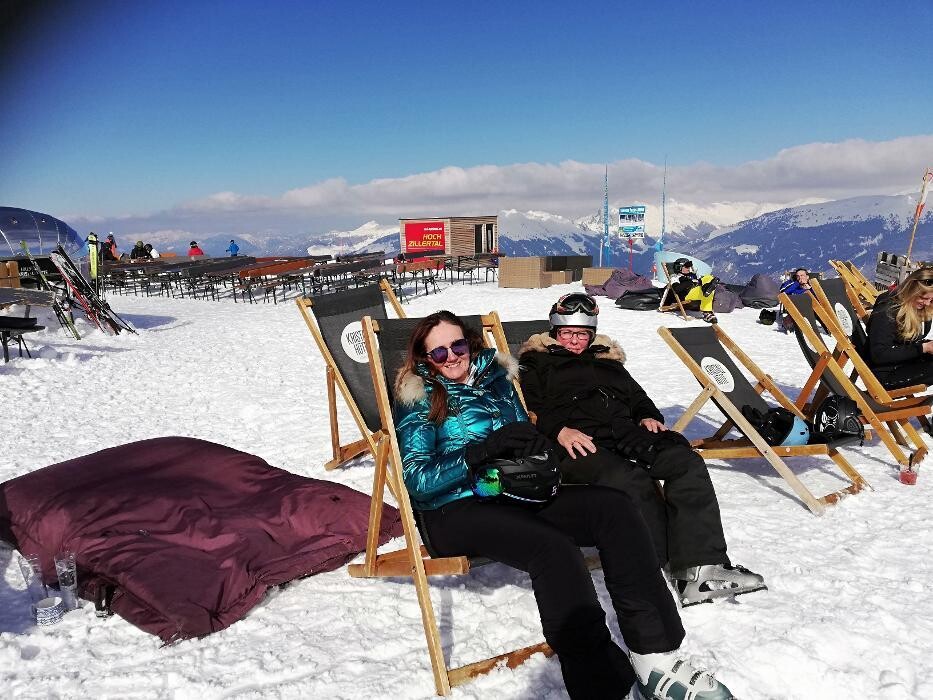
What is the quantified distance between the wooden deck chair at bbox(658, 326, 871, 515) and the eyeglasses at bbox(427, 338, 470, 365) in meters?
1.55

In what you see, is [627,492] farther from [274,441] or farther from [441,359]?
[274,441]

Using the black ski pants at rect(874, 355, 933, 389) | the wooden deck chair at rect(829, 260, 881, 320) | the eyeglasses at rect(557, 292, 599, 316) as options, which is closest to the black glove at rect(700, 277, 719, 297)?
the wooden deck chair at rect(829, 260, 881, 320)

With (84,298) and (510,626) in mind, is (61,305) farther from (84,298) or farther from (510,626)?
(510,626)

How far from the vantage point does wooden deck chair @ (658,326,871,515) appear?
3594mm

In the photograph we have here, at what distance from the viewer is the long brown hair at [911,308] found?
4383 millimetres

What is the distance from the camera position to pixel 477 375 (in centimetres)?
286

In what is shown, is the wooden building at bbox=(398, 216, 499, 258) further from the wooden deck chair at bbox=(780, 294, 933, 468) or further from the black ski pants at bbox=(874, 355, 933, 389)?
the black ski pants at bbox=(874, 355, 933, 389)

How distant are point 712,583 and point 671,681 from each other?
74 centimetres

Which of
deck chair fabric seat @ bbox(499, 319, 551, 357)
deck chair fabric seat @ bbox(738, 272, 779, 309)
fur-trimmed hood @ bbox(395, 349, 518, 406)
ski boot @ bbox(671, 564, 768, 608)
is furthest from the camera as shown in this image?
deck chair fabric seat @ bbox(738, 272, 779, 309)

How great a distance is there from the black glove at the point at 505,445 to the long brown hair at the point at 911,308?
3563mm

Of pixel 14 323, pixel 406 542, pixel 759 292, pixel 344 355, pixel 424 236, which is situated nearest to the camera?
pixel 406 542

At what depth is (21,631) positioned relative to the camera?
252cm

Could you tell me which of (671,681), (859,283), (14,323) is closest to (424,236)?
(14,323)

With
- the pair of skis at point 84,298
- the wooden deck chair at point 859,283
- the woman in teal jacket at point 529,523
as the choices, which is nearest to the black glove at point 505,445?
the woman in teal jacket at point 529,523
